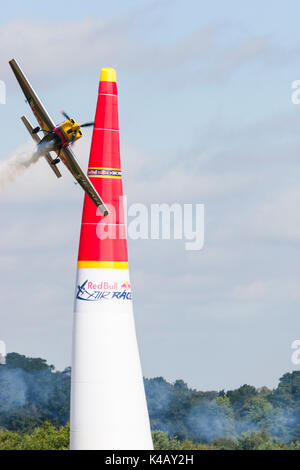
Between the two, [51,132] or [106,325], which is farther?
[51,132]

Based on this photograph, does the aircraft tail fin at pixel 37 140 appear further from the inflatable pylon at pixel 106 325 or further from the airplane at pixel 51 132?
the inflatable pylon at pixel 106 325

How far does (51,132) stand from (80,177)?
9.83 ft

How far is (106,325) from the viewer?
30469mm

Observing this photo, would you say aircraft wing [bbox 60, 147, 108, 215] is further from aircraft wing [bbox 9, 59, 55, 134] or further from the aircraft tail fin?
aircraft wing [bbox 9, 59, 55, 134]

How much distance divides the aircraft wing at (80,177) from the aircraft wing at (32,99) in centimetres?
99

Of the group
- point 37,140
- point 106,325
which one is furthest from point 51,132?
point 106,325

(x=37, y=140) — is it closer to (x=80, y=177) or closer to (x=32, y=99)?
(x=32, y=99)

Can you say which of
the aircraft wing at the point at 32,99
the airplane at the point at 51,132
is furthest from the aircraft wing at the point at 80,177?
the aircraft wing at the point at 32,99

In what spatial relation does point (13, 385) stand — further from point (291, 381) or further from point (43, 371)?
point (291, 381)

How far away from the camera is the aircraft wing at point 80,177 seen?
30344mm

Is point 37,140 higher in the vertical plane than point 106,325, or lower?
higher

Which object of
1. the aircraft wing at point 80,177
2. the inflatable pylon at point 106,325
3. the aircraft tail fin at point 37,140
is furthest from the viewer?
A: the aircraft tail fin at point 37,140

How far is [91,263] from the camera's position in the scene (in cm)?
3083
